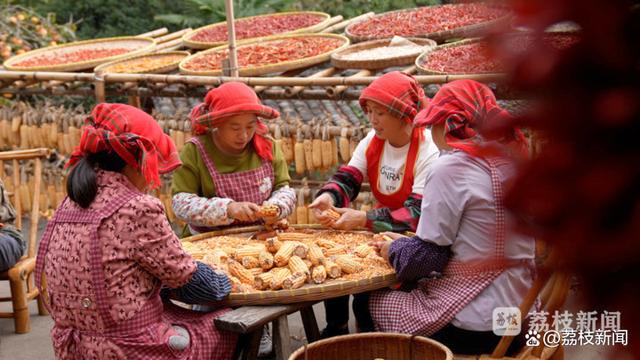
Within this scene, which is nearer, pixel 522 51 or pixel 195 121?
pixel 522 51

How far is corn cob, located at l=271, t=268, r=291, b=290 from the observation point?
11.2ft

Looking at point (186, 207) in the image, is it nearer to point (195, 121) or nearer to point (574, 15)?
point (195, 121)

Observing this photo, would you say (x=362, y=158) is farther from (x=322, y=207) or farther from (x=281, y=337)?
(x=281, y=337)

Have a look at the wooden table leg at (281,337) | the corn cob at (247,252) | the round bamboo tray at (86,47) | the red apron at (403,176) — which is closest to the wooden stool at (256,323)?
the wooden table leg at (281,337)

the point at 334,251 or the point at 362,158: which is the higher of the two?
the point at 362,158

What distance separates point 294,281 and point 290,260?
242mm

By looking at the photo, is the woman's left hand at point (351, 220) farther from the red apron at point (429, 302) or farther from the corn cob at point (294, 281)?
the corn cob at point (294, 281)

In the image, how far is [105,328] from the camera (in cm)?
318

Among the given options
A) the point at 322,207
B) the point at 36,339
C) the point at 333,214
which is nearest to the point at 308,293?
the point at 333,214

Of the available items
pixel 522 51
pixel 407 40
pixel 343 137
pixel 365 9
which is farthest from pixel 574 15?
pixel 365 9

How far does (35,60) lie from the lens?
7.96m

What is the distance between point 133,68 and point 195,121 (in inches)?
119

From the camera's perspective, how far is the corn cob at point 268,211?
13.3 feet

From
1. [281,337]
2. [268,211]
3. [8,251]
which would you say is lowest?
[281,337]
